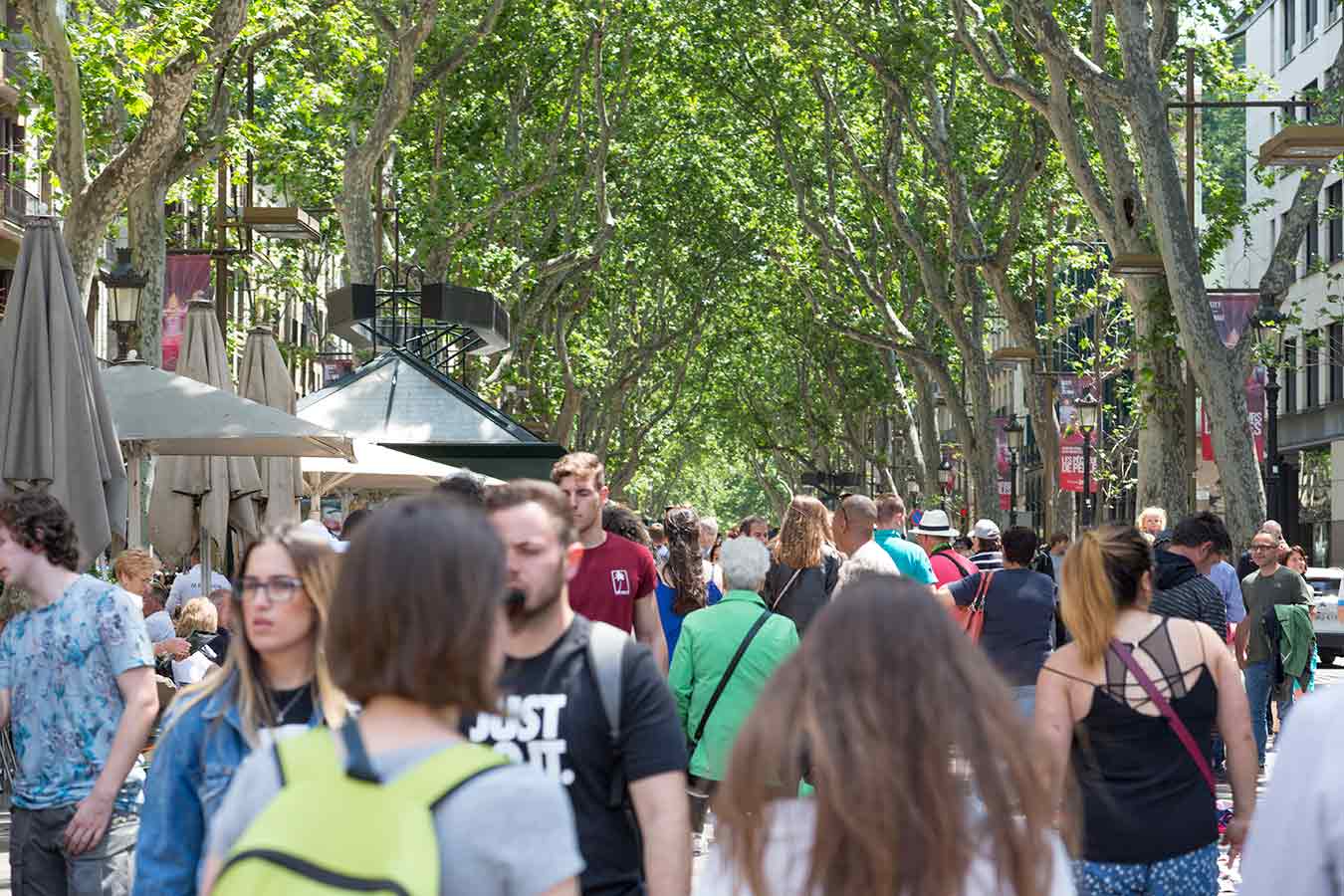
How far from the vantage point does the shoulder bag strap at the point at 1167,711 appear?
561cm

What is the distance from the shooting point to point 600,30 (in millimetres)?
32375

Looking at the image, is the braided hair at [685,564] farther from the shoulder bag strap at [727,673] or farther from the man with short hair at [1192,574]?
the shoulder bag strap at [727,673]

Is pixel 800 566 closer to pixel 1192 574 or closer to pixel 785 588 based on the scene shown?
pixel 785 588

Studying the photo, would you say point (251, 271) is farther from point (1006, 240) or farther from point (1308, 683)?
point (1308, 683)

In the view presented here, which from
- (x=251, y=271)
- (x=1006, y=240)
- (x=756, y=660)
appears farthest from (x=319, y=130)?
(x=756, y=660)

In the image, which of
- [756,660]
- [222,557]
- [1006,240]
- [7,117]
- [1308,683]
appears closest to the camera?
[756,660]

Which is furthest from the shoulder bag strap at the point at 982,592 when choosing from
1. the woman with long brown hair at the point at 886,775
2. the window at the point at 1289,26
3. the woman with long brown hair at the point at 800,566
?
the window at the point at 1289,26

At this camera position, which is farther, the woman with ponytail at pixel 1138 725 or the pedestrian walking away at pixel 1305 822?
the woman with ponytail at pixel 1138 725

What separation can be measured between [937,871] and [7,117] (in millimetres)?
40642

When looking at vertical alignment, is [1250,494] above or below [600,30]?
below

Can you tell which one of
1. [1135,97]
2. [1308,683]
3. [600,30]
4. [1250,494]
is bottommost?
[1308,683]

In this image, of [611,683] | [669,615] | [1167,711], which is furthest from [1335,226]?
[611,683]

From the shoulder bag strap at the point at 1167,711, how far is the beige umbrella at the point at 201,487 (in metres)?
10.6

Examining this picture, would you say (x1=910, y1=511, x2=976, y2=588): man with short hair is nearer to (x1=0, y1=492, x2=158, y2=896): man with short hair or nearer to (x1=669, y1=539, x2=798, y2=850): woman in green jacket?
(x1=669, y1=539, x2=798, y2=850): woman in green jacket
